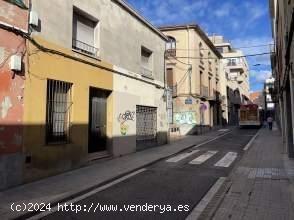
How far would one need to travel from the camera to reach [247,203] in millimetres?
6262

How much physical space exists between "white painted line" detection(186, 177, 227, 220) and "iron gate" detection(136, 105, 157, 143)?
6.75 metres

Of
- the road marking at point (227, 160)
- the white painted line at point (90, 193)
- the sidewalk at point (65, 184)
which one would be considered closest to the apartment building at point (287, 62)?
the road marking at point (227, 160)

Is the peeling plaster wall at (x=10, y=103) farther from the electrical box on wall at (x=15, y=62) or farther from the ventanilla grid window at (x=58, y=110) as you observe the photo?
the ventanilla grid window at (x=58, y=110)

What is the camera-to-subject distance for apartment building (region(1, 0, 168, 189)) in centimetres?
833

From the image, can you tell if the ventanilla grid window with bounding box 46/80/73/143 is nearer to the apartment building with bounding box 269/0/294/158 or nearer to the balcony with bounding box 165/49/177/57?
the apartment building with bounding box 269/0/294/158

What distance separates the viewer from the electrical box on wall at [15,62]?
7.48 m

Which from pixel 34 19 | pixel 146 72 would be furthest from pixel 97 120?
pixel 146 72

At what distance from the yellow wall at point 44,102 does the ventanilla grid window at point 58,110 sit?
6.0 inches

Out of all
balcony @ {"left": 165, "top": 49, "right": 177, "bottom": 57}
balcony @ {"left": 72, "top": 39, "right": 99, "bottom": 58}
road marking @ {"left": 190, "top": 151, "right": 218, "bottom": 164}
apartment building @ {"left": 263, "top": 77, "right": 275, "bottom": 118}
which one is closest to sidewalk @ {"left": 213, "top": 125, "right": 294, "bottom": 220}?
road marking @ {"left": 190, "top": 151, "right": 218, "bottom": 164}

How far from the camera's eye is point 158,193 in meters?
7.15

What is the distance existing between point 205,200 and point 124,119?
23.0ft

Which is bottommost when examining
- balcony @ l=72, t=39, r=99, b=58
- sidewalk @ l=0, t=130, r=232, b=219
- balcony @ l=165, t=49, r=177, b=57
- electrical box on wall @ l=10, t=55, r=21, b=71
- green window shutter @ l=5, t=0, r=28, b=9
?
sidewalk @ l=0, t=130, r=232, b=219

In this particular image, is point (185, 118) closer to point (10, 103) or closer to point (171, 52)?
point (171, 52)

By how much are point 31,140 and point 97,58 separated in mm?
4209
